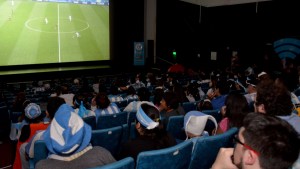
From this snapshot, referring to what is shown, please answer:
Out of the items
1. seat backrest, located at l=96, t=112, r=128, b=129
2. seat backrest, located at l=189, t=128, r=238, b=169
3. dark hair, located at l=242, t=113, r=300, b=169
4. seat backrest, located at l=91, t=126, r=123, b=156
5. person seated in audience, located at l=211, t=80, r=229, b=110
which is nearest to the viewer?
dark hair, located at l=242, t=113, r=300, b=169

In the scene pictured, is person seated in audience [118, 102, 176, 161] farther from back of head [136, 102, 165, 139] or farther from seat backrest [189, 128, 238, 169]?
seat backrest [189, 128, 238, 169]

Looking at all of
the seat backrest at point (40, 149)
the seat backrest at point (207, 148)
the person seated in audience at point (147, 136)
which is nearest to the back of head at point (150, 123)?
the person seated in audience at point (147, 136)

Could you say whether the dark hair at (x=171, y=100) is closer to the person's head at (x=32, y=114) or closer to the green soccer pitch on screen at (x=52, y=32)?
the person's head at (x=32, y=114)

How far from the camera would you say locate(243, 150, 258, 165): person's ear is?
1.45 metres

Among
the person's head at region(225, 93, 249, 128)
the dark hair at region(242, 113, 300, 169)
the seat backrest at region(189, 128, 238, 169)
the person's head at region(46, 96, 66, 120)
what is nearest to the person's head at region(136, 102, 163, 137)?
the seat backrest at region(189, 128, 238, 169)

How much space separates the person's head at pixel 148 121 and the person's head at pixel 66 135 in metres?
0.66

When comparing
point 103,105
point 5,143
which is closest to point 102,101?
point 103,105

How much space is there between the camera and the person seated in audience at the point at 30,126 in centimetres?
353

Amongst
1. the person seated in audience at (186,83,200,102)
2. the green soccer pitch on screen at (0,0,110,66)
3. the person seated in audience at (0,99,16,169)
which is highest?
the green soccer pitch on screen at (0,0,110,66)

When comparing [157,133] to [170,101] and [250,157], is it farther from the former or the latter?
[170,101]

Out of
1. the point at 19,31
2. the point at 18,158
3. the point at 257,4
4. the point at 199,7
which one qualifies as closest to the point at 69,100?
the point at 18,158

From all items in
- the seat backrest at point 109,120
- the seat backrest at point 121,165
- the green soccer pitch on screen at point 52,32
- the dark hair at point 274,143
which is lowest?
the seat backrest at point 109,120

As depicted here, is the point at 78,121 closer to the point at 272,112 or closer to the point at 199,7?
the point at 272,112

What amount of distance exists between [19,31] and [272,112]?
12487mm
